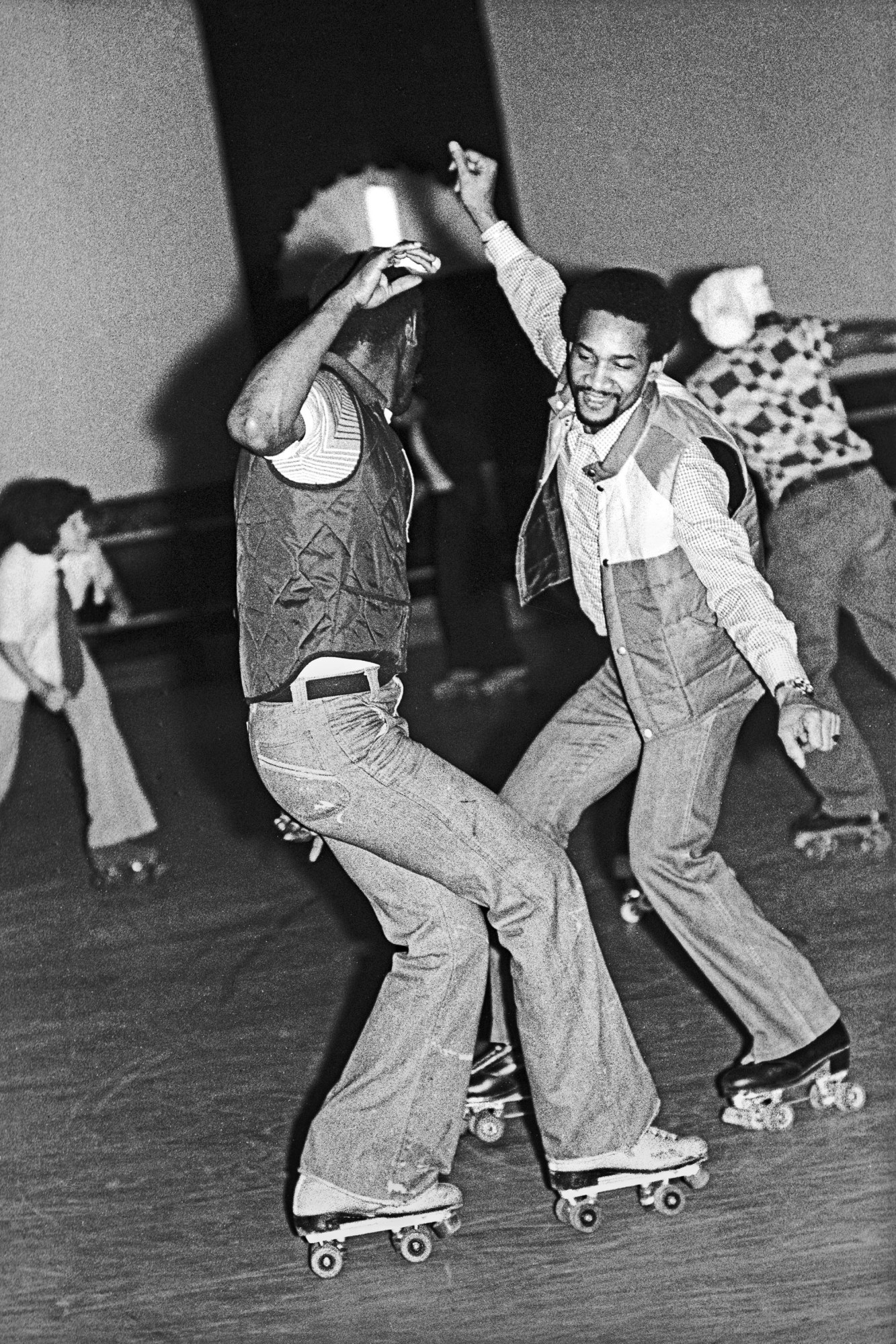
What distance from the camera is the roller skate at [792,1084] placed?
10.6 ft

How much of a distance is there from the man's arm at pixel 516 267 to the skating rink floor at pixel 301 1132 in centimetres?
148

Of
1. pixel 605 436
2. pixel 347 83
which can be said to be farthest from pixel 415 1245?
pixel 347 83

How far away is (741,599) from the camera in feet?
9.53

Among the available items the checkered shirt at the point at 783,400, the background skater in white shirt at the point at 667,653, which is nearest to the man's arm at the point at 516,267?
the background skater in white shirt at the point at 667,653

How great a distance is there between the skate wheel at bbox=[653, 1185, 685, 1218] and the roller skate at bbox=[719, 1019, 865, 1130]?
268 millimetres

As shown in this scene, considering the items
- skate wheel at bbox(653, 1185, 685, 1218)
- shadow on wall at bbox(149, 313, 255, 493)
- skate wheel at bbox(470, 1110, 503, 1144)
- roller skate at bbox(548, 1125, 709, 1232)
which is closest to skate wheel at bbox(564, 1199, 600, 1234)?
roller skate at bbox(548, 1125, 709, 1232)

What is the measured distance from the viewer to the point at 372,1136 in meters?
2.93

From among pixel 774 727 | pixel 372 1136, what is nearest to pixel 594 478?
pixel 372 1136

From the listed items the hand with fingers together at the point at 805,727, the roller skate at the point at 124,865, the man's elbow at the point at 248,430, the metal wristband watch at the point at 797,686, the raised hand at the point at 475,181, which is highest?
the raised hand at the point at 475,181

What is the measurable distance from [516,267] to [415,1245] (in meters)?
1.92

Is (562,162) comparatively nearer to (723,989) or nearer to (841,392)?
(841,392)

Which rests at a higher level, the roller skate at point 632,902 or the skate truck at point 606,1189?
the skate truck at point 606,1189

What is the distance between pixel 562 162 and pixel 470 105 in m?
0.47

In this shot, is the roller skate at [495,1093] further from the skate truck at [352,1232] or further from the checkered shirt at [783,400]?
the checkered shirt at [783,400]
